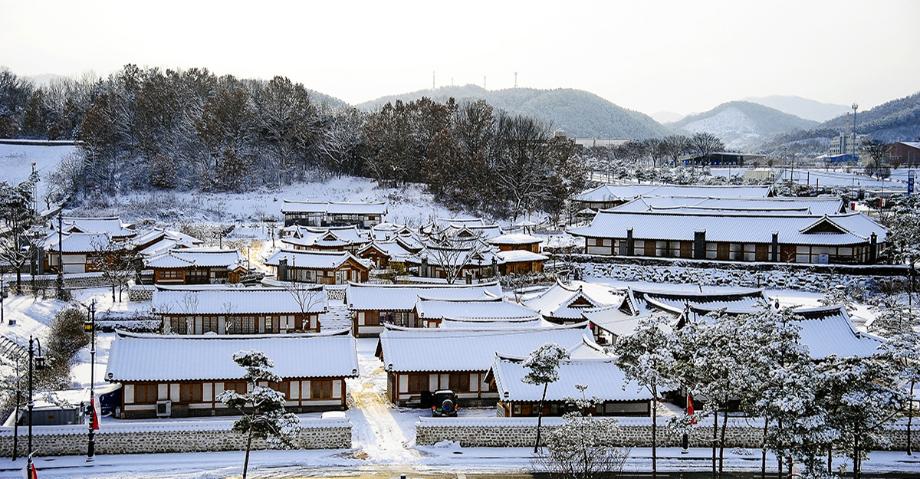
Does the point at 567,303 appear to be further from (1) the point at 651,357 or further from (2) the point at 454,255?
(1) the point at 651,357

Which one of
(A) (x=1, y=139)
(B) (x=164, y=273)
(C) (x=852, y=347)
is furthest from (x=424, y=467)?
(A) (x=1, y=139)

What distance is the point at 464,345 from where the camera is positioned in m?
29.0

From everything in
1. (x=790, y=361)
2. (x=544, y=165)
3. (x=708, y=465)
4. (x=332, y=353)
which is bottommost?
(x=708, y=465)

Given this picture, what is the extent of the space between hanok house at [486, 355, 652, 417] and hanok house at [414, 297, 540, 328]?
964 centimetres

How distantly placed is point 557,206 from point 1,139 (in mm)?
60610

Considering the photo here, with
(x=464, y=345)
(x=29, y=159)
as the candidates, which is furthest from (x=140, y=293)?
(x=29, y=159)

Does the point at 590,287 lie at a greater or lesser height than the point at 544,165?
lesser

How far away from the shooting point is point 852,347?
92.2ft

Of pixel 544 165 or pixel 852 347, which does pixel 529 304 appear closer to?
pixel 852 347

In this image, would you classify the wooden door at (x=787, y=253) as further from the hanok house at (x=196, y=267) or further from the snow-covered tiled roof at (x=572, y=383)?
the hanok house at (x=196, y=267)

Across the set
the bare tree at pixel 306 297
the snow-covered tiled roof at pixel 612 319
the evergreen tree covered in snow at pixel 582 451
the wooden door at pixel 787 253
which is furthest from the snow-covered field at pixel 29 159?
the evergreen tree covered in snow at pixel 582 451

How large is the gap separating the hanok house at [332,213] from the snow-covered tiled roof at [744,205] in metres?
24.3

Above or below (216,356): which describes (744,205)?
above

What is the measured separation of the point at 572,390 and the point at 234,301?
19.4m
